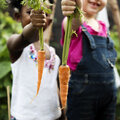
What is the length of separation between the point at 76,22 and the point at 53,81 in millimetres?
460

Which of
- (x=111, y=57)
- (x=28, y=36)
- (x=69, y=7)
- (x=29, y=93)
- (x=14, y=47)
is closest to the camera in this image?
(x=69, y=7)

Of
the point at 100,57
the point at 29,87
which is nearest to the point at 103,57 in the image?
the point at 100,57

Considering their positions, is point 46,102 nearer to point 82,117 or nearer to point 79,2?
point 82,117

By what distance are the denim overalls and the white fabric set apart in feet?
0.56

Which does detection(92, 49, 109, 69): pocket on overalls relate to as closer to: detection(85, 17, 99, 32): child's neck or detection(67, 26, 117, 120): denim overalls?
detection(67, 26, 117, 120): denim overalls

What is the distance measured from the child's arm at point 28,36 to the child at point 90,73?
35 centimetres

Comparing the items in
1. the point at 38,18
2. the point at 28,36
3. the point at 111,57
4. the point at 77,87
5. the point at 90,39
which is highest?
the point at 38,18

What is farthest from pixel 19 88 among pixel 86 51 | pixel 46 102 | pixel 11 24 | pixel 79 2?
pixel 11 24

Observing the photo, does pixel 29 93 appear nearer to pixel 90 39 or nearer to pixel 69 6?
pixel 90 39

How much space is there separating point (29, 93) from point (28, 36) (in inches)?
17.1

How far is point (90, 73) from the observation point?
147cm

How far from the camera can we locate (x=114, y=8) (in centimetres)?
264

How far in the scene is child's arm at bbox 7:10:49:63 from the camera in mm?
960

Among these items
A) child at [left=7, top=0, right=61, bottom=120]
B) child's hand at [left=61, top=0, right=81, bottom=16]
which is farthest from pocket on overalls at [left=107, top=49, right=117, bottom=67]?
child's hand at [left=61, top=0, right=81, bottom=16]
